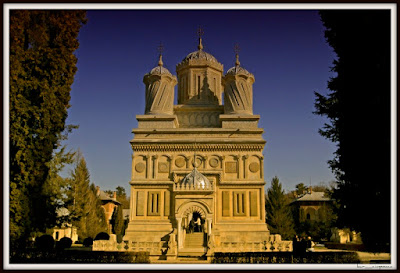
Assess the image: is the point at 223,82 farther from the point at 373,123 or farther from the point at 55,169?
the point at 373,123

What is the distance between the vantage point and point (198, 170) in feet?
91.2

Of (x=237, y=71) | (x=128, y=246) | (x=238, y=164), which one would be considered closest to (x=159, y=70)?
(x=237, y=71)

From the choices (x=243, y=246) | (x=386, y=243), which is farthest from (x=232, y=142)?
(x=386, y=243)

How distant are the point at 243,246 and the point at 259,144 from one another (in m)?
8.28

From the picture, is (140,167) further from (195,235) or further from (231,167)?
(231,167)

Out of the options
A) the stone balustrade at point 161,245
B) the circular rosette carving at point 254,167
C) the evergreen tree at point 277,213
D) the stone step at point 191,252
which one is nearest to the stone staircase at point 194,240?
the stone balustrade at point 161,245

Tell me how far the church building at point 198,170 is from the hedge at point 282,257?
7.34m

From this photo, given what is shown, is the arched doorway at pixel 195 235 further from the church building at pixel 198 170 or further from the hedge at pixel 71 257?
the hedge at pixel 71 257

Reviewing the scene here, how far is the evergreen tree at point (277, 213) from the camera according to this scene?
34531 millimetres

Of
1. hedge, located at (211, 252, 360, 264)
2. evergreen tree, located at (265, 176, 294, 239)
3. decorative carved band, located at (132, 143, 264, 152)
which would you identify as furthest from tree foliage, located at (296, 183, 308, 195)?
hedge, located at (211, 252, 360, 264)

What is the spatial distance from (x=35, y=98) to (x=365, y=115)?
1145 cm

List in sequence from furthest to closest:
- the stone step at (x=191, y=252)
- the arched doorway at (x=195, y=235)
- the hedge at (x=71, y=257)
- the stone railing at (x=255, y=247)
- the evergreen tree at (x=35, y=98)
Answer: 1. the arched doorway at (x=195, y=235)
2. the stone railing at (x=255, y=247)
3. the stone step at (x=191, y=252)
4. the evergreen tree at (x=35, y=98)
5. the hedge at (x=71, y=257)

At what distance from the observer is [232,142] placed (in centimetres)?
2825

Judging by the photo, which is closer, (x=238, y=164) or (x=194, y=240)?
(x=194, y=240)
